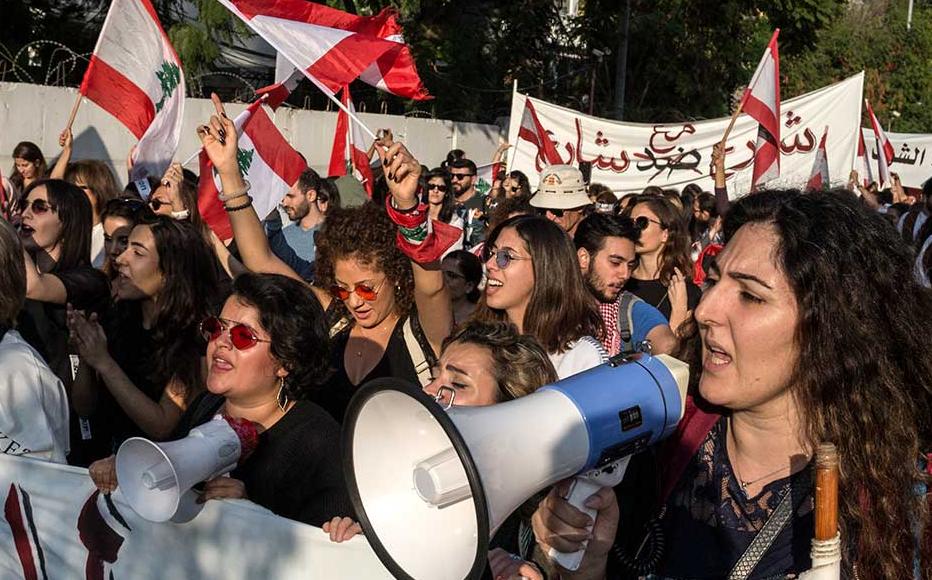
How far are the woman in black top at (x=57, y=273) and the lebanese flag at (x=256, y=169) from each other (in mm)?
594

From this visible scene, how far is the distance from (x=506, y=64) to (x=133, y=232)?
14.2 m

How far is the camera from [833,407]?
191 cm

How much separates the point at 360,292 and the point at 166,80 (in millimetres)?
2685

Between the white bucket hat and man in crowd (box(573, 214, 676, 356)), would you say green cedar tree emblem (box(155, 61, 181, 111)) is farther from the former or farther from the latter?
man in crowd (box(573, 214, 676, 356))

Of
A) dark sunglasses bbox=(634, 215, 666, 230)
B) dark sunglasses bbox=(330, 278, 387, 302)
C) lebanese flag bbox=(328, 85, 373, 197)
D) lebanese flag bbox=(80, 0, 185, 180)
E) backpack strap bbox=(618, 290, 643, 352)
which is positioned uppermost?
lebanese flag bbox=(80, 0, 185, 180)

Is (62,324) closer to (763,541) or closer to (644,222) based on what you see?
(644,222)

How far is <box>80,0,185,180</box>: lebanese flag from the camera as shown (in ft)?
18.9

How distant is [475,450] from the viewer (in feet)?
5.09

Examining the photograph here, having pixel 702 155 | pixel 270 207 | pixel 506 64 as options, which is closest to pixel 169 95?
pixel 270 207

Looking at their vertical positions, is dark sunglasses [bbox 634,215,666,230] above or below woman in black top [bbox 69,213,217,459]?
above

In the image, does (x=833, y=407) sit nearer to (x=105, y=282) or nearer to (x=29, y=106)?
(x=105, y=282)

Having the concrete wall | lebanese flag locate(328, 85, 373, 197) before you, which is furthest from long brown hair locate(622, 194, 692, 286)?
the concrete wall

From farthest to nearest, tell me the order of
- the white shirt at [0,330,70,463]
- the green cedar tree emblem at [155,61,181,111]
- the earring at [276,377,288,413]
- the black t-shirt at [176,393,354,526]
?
1. the green cedar tree emblem at [155,61,181,111]
2. the earring at [276,377,288,413]
3. the white shirt at [0,330,70,463]
4. the black t-shirt at [176,393,354,526]

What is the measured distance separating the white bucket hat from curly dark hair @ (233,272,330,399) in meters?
3.76
